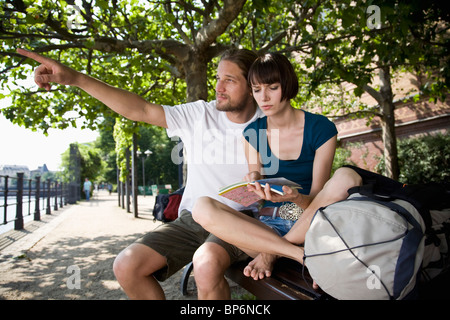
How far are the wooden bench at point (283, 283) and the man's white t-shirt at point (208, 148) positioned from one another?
1.94ft

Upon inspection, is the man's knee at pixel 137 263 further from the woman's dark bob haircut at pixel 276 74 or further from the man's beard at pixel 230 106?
the woman's dark bob haircut at pixel 276 74

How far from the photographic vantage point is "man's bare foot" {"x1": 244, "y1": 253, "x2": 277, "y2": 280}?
5.99ft

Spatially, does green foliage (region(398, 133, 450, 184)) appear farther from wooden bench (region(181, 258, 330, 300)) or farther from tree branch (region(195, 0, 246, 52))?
wooden bench (region(181, 258, 330, 300))

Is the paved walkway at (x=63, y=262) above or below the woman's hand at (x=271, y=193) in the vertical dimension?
below

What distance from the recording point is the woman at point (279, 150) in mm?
1945

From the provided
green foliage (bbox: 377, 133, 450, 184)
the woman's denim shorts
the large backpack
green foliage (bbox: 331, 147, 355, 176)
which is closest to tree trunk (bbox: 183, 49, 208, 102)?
the woman's denim shorts

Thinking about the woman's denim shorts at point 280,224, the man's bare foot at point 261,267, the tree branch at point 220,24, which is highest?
the tree branch at point 220,24

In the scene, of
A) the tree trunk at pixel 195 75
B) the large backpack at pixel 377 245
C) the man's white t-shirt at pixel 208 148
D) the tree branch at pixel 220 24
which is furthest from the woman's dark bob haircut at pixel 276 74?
the tree trunk at pixel 195 75

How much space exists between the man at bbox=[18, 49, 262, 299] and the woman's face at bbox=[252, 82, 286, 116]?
13.4 inches

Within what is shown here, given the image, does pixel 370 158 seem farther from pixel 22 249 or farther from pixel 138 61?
pixel 22 249

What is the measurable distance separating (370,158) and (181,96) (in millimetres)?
10384

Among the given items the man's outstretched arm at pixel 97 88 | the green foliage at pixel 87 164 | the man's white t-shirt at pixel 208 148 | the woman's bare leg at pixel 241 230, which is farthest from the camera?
the green foliage at pixel 87 164
